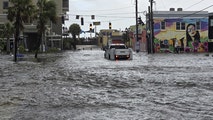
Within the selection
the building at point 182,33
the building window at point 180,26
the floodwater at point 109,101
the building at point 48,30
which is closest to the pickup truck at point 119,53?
the floodwater at point 109,101

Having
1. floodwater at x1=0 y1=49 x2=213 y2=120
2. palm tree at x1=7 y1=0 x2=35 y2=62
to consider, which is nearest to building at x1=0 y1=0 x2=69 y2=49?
palm tree at x1=7 y1=0 x2=35 y2=62

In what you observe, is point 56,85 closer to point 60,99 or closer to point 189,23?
point 60,99

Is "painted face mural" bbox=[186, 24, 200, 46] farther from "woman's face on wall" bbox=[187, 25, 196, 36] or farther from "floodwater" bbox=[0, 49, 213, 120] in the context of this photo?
"floodwater" bbox=[0, 49, 213, 120]

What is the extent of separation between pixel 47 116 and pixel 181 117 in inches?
130

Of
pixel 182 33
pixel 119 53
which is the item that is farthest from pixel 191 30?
pixel 119 53

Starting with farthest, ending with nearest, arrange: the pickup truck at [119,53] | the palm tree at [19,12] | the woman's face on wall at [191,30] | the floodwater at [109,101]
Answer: the woman's face on wall at [191,30], the pickup truck at [119,53], the palm tree at [19,12], the floodwater at [109,101]

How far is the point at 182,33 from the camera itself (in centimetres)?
7750

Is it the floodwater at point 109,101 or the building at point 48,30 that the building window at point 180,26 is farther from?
the floodwater at point 109,101

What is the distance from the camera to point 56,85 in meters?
18.8

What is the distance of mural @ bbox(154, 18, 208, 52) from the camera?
77125 millimetres

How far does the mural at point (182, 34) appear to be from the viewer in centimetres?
7712

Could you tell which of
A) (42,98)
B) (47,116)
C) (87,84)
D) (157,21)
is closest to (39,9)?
(157,21)

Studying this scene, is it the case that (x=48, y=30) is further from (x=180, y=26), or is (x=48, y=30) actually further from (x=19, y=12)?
(x=19, y=12)

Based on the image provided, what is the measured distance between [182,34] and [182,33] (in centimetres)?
18
